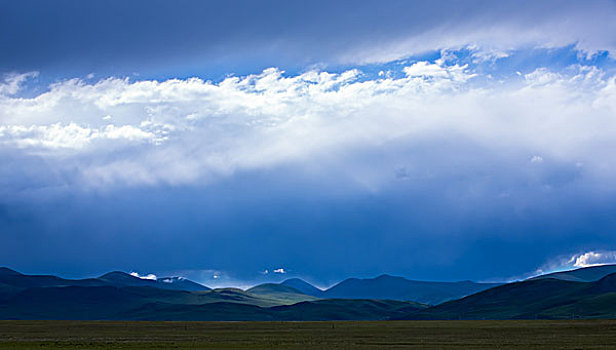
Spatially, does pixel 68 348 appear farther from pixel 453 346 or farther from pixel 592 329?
pixel 592 329

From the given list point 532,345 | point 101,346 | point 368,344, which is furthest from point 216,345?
point 532,345

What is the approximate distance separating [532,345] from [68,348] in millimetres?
49662

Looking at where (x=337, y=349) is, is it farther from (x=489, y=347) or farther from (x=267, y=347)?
(x=489, y=347)

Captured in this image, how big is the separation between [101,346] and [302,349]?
23.1 meters

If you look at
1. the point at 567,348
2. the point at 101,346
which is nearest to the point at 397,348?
the point at 567,348

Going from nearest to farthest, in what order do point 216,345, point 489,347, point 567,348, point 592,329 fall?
1. point 567,348
2. point 489,347
3. point 216,345
4. point 592,329

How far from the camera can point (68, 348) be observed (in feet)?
228

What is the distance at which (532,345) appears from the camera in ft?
234

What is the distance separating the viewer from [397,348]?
71.7 m

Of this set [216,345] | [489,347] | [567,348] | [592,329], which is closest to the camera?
[567,348]

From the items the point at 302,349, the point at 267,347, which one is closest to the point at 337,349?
the point at 302,349

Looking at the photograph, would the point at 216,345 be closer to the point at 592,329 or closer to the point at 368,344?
the point at 368,344

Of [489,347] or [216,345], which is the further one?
[216,345]

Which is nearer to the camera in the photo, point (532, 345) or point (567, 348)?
point (567, 348)
